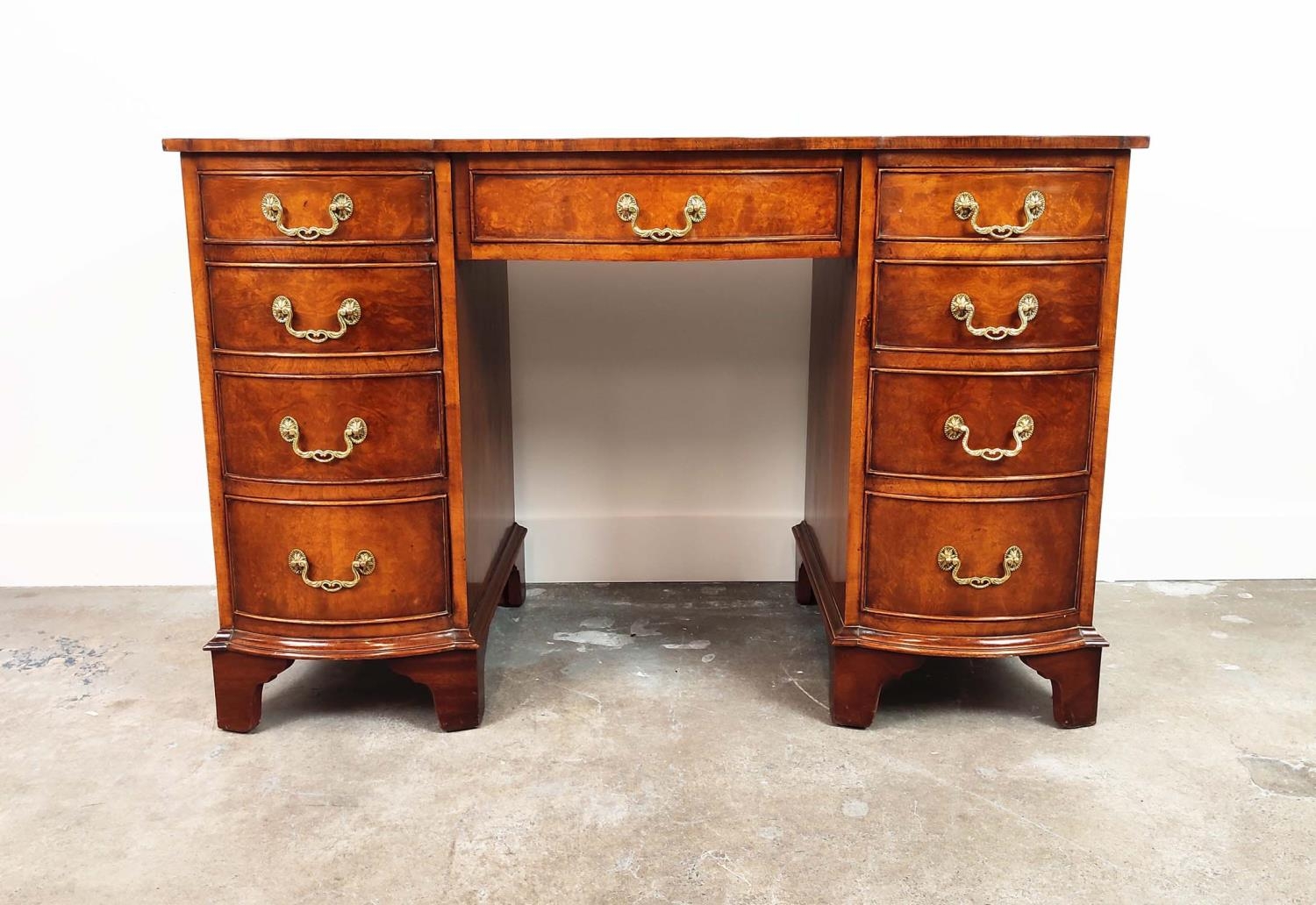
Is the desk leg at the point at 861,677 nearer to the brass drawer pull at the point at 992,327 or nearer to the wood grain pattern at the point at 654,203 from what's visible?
the brass drawer pull at the point at 992,327

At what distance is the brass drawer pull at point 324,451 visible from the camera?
1.85 metres

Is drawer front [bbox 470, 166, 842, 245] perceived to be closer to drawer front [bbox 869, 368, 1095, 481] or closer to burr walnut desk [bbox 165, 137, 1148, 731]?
burr walnut desk [bbox 165, 137, 1148, 731]

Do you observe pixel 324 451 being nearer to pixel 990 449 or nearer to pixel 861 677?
pixel 861 677

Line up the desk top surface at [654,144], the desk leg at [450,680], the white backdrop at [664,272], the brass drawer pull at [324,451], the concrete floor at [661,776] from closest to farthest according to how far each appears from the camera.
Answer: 1. the concrete floor at [661,776]
2. the desk top surface at [654,144]
3. the brass drawer pull at [324,451]
4. the desk leg at [450,680]
5. the white backdrop at [664,272]

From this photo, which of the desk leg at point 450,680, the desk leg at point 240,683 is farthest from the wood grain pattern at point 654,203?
the desk leg at point 240,683

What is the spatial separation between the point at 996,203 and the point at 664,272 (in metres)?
1.02

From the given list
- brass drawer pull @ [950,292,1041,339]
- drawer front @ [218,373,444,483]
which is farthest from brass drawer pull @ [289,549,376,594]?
brass drawer pull @ [950,292,1041,339]

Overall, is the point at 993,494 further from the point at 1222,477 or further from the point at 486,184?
the point at 1222,477

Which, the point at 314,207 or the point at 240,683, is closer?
the point at 314,207

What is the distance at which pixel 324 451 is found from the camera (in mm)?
1866


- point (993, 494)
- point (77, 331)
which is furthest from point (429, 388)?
point (77, 331)

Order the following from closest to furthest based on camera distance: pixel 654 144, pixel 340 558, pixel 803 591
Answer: pixel 654 144 → pixel 340 558 → pixel 803 591

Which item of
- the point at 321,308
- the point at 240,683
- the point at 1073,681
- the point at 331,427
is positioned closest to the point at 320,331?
the point at 321,308

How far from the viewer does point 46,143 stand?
261 cm
